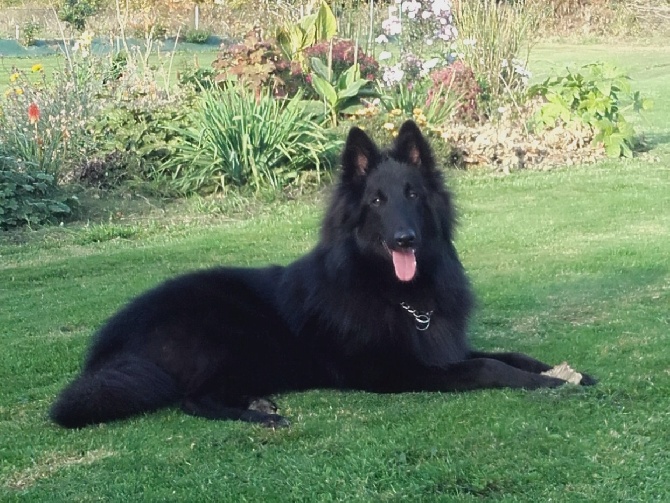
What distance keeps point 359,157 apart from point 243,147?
6.48 metres

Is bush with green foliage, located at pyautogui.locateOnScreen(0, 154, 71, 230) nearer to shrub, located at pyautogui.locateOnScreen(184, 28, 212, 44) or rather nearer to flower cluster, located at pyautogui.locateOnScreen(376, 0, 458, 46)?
flower cluster, located at pyautogui.locateOnScreen(376, 0, 458, 46)

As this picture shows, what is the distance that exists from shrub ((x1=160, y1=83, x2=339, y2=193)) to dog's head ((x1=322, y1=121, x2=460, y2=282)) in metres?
6.47

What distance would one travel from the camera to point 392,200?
473cm

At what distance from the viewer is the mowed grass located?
3557mm

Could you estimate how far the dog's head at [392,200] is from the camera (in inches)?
187

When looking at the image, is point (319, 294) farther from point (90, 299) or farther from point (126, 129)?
point (126, 129)

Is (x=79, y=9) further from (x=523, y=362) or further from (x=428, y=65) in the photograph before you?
(x=523, y=362)

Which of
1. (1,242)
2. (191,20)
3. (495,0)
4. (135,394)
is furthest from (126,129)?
(191,20)

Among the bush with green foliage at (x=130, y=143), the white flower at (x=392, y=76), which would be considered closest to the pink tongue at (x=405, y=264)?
the bush with green foliage at (x=130, y=143)

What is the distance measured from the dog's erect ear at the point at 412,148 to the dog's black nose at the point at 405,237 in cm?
52

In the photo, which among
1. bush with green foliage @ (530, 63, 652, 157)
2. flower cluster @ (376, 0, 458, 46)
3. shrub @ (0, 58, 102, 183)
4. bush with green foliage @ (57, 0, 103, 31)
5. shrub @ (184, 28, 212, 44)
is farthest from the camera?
shrub @ (184, 28, 212, 44)

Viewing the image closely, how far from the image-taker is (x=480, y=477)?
3518 mm

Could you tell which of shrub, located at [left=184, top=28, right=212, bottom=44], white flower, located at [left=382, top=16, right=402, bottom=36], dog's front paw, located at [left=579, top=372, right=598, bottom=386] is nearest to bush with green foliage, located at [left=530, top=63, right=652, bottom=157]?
white flower, located at [left=382, top=16, right=402, bottom=36]

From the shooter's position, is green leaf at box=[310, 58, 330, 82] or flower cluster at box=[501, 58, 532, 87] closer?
green leaf at box=[310, 58, 330, 82]
